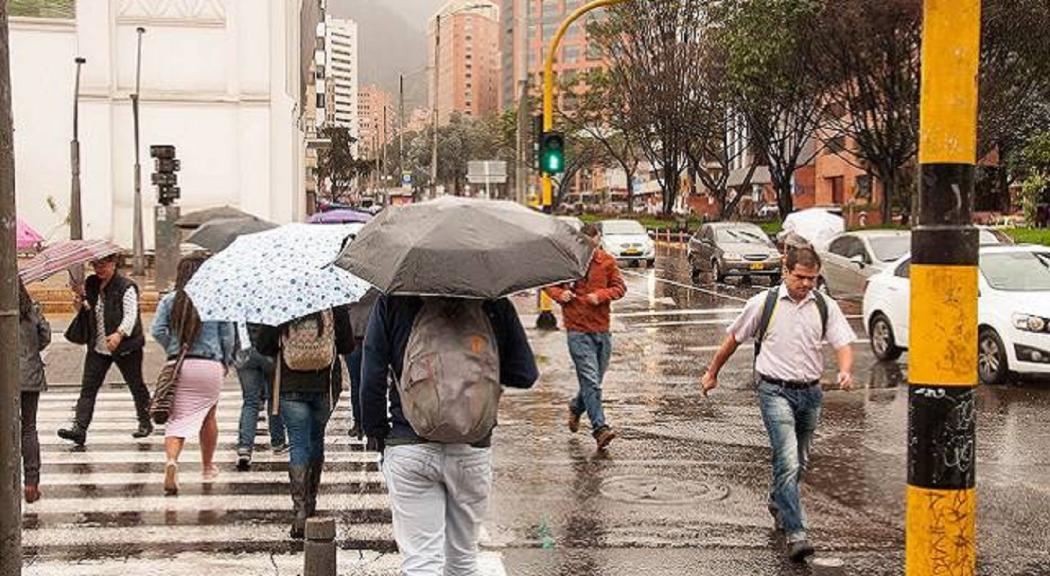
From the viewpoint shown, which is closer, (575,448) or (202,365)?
(202,365)

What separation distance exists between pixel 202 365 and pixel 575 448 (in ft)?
10.5

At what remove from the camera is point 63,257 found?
9.24 m

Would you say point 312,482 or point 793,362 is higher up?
point 793,362

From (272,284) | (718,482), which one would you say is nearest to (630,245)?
(718,482)

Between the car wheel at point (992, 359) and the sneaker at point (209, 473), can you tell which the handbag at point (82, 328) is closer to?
the sneaker at point (209, 473)

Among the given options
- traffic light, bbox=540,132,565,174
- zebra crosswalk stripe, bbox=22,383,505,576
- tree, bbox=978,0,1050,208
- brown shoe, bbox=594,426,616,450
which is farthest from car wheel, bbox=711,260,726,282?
brown shoe, bbox=594,426,616,450

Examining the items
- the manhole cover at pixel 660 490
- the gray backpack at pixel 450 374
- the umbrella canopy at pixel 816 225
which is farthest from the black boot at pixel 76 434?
the umbrella canopy at pixel 816 225

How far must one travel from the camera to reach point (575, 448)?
10461 mm

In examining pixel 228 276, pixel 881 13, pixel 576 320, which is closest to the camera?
pixel 228 276

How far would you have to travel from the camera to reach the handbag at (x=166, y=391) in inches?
347

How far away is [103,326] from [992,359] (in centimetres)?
932

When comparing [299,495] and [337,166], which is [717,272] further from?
[337,166]

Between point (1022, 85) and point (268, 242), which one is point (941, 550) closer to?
point (268, 242)

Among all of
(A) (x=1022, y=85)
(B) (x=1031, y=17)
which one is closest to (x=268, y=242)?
(B) (x=1031, y=17)
